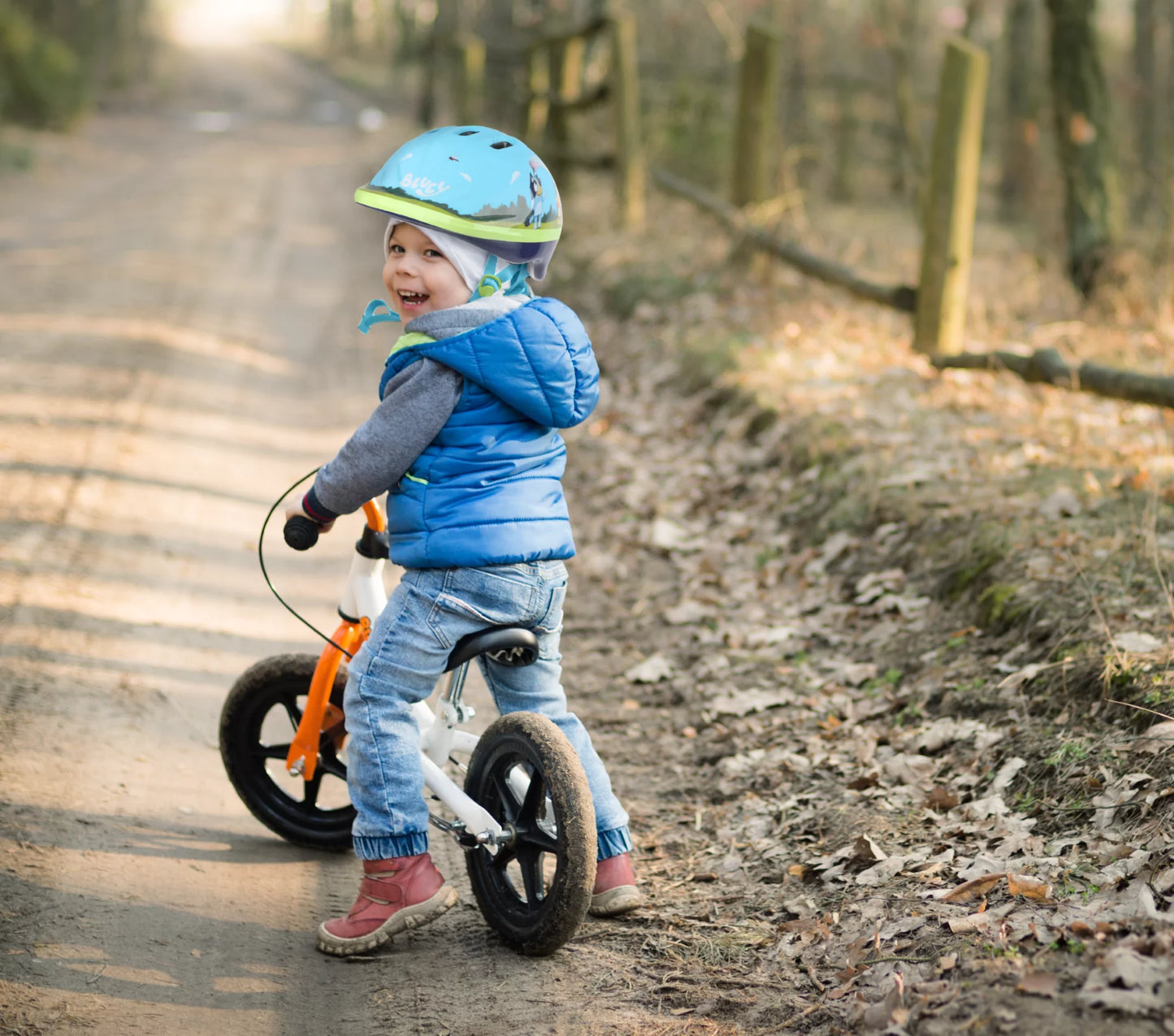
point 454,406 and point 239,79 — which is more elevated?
point 454,406

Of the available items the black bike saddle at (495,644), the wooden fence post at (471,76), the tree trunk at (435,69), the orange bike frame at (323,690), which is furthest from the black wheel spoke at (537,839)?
the tree trunk at (435,69)

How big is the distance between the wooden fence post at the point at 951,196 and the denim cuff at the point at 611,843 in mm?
4817

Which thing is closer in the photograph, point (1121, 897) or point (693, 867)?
point (1121, 897)

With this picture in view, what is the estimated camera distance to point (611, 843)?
11.3 ft

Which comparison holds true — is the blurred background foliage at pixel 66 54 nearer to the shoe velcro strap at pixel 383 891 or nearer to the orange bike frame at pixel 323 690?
the orange bike frame at pixel 323 690

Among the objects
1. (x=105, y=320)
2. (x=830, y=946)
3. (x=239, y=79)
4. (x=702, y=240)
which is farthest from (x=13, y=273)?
(x=239, y=79)

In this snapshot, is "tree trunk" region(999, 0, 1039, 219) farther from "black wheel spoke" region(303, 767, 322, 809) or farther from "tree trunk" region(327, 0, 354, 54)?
"tree trunk" region(327, 0, 354, 54)

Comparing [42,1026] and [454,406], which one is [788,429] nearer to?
[454,406]

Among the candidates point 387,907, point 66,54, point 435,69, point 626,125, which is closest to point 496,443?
point 387,907

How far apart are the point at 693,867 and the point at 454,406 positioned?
5.76 feet

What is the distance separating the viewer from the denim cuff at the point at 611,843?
3.43 metres

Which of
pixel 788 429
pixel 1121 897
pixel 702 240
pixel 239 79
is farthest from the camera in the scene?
pixel 239 79

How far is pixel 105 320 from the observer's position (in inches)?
384

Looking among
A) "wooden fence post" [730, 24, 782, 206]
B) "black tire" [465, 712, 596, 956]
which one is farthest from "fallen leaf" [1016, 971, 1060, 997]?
"wooden fence post" [730, 24, 782, 206]
